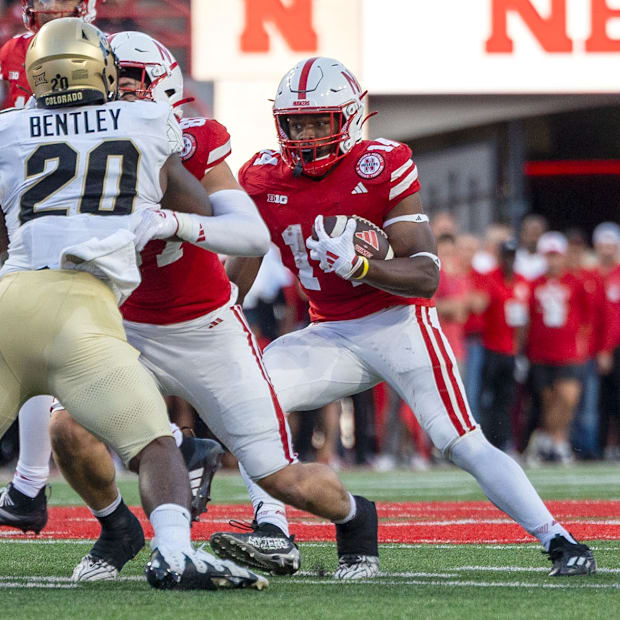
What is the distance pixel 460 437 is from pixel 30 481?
1.51 metres

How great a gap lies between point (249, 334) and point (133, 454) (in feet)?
2.88

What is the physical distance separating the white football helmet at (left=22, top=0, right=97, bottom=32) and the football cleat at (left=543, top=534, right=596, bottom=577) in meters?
2.48

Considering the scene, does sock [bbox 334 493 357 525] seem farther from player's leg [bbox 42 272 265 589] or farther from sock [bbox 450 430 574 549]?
player's leg [bbox 42 272 265 589]

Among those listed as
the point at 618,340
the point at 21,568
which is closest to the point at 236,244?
the point at 21,568

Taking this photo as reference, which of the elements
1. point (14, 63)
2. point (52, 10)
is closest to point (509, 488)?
point (52, 10)

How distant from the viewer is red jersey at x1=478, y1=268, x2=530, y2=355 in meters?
9.77

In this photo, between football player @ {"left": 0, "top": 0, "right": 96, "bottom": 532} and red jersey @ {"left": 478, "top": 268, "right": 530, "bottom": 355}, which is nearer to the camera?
football player @ {"left": 0, "top": 0, "right": 96, "bottom": 532}

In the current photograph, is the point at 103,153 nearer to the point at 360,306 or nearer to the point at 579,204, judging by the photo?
the point at 360,306

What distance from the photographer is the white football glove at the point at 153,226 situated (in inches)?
136

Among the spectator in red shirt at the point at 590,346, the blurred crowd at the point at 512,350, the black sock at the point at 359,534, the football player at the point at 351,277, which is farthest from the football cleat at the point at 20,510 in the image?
the spectator in red shirt at the point at 590,346

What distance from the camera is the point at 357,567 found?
4043 mm

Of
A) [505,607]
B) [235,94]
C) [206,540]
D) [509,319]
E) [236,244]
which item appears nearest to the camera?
[505,607]

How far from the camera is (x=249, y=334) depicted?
4.17m

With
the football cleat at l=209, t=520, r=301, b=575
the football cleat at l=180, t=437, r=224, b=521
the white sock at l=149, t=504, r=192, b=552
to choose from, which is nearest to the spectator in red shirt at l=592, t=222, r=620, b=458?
the football cleat at l=180, t=437, r=224, b=521
